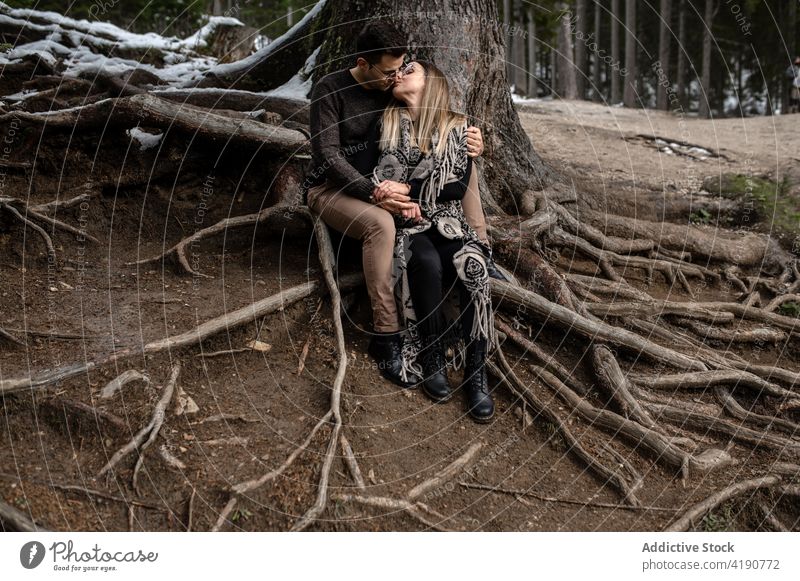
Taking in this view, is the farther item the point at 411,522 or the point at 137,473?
the point at 411,522

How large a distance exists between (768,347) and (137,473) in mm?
4468

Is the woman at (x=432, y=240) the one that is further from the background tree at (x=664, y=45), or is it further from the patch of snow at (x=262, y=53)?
→ the background tree at (x=664, y=45)

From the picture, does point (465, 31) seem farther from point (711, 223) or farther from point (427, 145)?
point (711, 223)

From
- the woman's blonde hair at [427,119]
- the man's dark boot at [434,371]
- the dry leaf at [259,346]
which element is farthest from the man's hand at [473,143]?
the dry leaf at [259,346]

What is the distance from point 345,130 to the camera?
13.0 ft

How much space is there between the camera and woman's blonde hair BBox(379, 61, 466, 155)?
390cm

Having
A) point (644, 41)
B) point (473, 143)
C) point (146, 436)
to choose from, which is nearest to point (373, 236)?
point (473, 143)

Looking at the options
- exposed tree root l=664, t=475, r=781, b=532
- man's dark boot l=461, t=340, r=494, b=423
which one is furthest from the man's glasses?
exposed tree root l=664, t=475, r=781, b=532

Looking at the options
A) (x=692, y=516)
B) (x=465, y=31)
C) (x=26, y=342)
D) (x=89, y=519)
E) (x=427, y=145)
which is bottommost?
(x=692, y=516)

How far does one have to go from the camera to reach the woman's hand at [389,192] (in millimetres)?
3809

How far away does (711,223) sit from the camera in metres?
6.50

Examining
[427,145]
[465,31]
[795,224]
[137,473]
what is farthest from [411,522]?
[795,224]

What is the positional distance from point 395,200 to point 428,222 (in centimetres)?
25
